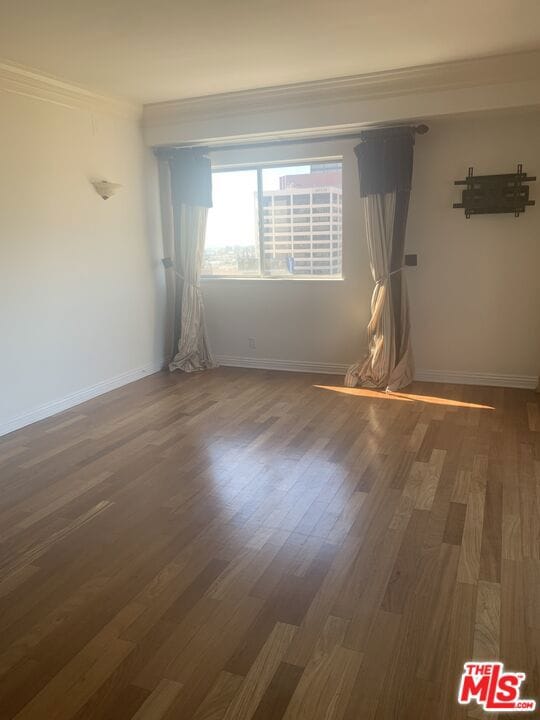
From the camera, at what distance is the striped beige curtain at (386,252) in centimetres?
472

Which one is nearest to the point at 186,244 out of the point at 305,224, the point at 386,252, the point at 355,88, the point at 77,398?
the point at 305,224

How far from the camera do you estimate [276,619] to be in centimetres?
204

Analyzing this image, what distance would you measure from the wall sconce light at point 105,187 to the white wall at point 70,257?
0.06m

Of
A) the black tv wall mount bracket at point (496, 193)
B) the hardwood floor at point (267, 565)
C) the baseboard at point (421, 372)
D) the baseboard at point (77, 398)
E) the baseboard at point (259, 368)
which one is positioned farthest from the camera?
the baseboard at point (421, 372)

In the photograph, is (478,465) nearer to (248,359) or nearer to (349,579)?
(349,579)

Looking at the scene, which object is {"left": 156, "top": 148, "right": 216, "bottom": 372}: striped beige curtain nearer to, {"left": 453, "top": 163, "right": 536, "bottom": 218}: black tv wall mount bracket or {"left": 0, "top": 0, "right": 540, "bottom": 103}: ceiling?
{"left": 0, "top": 0, "right": 540, "bottom": 103}: ceiling

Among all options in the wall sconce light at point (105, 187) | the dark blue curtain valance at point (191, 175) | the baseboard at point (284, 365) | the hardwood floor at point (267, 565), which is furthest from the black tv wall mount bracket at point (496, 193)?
the wall sconce light at point (105, 187)

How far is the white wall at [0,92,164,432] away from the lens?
161 inches

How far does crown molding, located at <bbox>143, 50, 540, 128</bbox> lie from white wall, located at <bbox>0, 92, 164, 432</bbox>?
23.4 inches

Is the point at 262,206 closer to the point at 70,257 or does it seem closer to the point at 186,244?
the point at 186,244

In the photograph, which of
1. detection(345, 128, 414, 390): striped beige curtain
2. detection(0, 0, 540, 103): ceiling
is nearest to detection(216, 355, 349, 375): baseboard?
detection(345, 128, 414, 390): striped beige curtain

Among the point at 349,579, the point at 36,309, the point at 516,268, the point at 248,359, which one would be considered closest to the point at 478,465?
the point at 349,579

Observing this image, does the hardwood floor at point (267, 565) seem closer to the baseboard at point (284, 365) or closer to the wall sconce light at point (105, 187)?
the baseboard at point (284, 365)

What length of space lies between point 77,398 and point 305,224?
2771 mm
